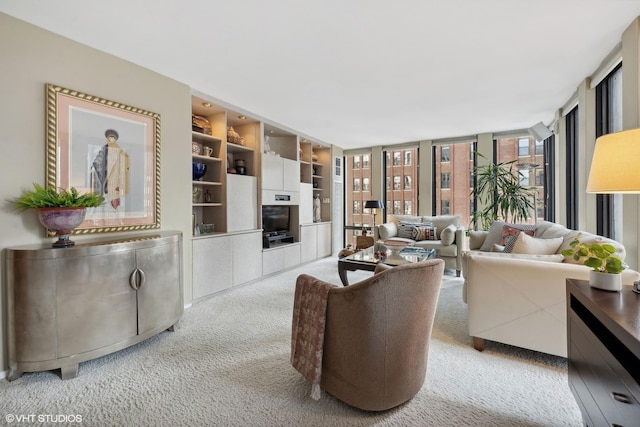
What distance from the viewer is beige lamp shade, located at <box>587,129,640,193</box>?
4.17 ft

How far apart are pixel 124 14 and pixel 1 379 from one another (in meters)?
2.62

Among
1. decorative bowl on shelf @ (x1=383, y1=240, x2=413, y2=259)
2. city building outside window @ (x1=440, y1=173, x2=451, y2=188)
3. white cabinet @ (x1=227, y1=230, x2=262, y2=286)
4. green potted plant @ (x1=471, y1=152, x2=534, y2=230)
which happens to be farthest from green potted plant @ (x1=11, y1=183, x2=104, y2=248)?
city building outside window @ (x1=440, y1=173, x2=451, y2=188)

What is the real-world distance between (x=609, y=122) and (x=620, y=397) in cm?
292

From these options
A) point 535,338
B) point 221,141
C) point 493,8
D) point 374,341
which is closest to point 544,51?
point 493,8

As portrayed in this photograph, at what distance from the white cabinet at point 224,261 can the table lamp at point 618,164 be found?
3.46 meters

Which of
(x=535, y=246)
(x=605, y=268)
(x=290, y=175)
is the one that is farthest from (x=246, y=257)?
(x=605, y=268)

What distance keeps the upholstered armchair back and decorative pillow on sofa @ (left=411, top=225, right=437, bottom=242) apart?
3.59 meters

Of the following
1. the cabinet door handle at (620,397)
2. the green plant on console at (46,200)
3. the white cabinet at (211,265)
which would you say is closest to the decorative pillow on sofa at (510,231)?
the cabinet door handle at (620,397)

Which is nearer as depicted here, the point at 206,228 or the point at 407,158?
the point at 206,228

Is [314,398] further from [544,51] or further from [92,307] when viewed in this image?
[544,51]

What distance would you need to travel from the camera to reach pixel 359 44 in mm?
2365

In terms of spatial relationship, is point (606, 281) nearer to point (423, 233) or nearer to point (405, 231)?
point (423, 233)

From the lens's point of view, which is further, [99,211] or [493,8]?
[99,211]

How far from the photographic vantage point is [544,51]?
8.26 ft
